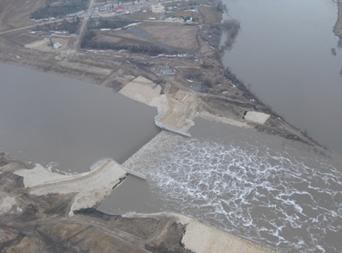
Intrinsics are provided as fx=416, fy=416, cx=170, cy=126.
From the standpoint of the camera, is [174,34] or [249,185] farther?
[174,34]

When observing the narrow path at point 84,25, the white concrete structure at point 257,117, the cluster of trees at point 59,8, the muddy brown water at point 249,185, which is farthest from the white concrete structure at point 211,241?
the cluster of trees at point 59,8

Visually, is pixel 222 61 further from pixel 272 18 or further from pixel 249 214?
pixel 249 214

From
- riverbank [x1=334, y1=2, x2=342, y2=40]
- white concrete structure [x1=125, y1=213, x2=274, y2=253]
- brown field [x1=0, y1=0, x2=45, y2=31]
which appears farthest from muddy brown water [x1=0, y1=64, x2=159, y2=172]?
riverbank [x1=334, y1=2, x2=342, y2=40]

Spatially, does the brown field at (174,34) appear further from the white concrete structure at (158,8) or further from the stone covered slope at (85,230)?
the stone covered slope at (85,230)

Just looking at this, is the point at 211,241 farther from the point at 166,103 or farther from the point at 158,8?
the point at 158,8

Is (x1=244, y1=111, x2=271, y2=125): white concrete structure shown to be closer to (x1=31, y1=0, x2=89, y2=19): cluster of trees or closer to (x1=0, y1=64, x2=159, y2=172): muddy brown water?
(x1=0, y1=64, x2=159, y2=172): muddy brown water

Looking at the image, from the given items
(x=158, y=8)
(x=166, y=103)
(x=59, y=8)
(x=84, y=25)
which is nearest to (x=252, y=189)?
(x=166, y=103)

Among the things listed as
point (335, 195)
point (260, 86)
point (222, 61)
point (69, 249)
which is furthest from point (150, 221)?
point (222, 61)
